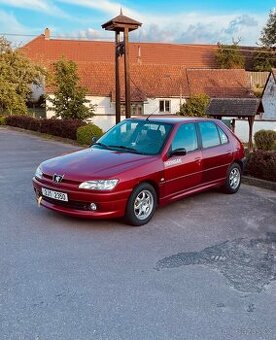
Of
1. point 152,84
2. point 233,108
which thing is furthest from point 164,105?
point 233,108

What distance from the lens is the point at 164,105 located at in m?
44.7

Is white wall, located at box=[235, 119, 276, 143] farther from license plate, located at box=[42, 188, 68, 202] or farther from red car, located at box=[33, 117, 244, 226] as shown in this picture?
license plate, located at box=[42, 188, 68, 202]

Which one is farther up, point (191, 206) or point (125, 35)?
point (125, 35)

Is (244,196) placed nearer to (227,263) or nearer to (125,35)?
(227,263)

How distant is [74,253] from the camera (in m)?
5.04

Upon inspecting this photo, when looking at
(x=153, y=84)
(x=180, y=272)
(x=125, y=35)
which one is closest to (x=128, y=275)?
(x=180, y=272)

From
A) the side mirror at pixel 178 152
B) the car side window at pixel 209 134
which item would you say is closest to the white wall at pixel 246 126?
the car side window at pixel 209 134

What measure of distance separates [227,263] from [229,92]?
45.0 m

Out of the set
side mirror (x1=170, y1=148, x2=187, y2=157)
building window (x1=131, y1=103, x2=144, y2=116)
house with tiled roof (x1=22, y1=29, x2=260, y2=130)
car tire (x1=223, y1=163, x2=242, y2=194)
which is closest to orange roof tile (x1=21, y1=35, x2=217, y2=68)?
house with tiled roof (x1=22, y1=29, x2=260, y2=130)

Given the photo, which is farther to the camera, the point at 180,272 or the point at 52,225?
the point at 52,225

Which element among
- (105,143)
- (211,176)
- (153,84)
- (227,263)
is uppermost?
(153,84)

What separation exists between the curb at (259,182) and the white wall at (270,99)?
37.6 meters

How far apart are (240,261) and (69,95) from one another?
67.0ft

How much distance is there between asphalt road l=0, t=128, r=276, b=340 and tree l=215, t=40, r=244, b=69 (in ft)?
191
